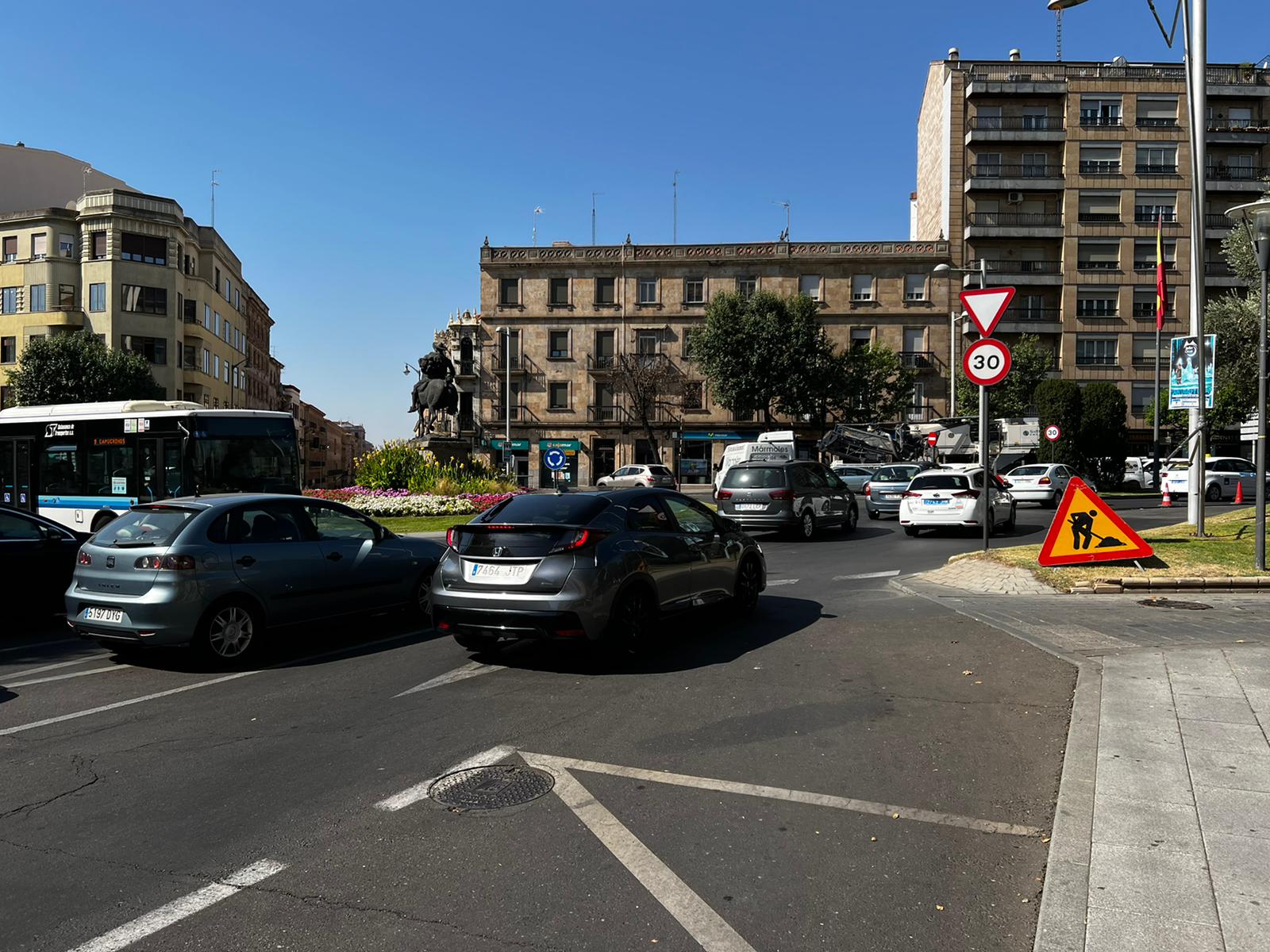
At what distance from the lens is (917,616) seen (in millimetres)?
9266

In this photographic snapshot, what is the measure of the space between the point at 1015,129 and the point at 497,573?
5801 centimetres

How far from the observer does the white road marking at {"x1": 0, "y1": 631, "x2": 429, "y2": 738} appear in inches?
238

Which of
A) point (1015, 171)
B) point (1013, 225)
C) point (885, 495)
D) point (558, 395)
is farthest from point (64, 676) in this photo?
point (1015, 171)

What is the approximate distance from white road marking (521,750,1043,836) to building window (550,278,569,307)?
54518mm

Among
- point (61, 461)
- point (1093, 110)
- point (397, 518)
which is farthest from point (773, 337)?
point (61, 461)

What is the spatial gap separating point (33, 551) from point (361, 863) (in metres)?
8.00

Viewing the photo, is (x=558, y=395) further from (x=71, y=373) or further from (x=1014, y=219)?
(x=1014, y=219)

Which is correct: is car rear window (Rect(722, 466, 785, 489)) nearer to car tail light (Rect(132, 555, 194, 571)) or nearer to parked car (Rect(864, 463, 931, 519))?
parked car (Rect(864, 463, 931, 519))

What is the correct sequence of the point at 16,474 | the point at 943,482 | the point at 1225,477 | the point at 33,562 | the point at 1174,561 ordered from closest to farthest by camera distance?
1. the point at 33,562
2. the point at 1174,561
3. the point at 16,474
4. the point at 943,482
5. the point at 1225,477

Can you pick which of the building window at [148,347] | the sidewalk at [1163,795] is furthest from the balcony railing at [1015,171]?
the sidewalk at [1163,795]

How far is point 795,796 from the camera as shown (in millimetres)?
4492

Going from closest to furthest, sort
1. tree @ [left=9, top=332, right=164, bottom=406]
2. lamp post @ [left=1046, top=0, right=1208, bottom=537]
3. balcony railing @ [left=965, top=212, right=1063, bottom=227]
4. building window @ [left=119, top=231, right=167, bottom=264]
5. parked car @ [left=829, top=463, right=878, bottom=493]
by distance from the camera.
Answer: lamp post @ [left=1046, top=0, right=1208, bottom=537]
parked car @ [left=829, top=463, right=878, bottom=493]
tree @ [left=9, top=332, right=164, bottom=406]
building window @ [left=119, top=231, right=167, bottom=264]
balcony railing @ [left=965, top=212, right=1063, bottom=227]

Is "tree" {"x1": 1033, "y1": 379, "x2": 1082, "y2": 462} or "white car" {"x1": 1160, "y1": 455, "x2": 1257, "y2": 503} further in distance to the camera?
"tree" {"x1": 1033, "y1": 379, "x2": 1082, "y2": 462}

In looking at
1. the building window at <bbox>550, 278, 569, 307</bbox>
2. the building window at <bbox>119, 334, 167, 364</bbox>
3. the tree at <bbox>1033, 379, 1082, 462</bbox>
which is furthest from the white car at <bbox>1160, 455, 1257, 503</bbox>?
the building window at <bbox>119, 334, 167, 364</bbox>
